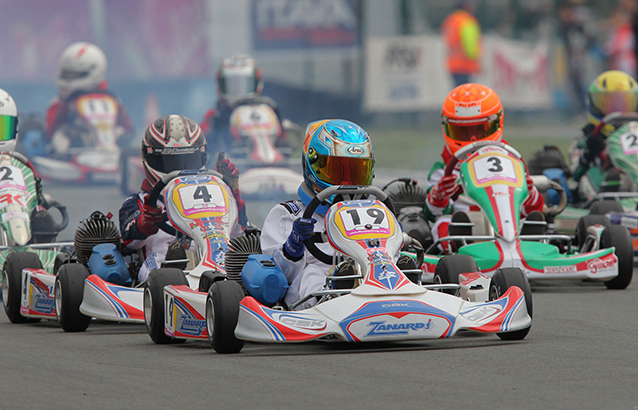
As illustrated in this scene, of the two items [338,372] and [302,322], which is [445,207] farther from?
[338,372]

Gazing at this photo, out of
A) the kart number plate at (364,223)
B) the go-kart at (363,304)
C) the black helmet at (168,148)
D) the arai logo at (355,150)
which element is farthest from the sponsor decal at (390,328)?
the black helmet at (168,148)

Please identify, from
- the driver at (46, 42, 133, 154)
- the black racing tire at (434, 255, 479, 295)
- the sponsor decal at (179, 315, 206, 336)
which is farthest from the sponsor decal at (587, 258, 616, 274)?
the driver at (46, 42, 133, 154)

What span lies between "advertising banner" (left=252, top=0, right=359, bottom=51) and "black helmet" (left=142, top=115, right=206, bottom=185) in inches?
581

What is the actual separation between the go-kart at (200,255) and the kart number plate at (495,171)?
2117mm

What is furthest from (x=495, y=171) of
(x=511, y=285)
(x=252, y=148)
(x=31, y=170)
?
(x=252, y=148)

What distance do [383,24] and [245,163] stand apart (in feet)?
30.1

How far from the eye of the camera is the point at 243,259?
714 centimetres

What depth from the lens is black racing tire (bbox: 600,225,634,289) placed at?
9336 mm

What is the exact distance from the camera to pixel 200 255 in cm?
Answer: 796

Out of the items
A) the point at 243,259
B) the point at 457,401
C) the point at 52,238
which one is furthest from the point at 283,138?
the point at 457,401

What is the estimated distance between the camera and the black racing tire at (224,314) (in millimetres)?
6289

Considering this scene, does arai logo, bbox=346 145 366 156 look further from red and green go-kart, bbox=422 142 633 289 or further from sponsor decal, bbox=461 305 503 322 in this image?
red and green go-kart, bbox=422 142 633 289

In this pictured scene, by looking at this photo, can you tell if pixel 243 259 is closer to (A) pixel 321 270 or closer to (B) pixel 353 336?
(A) pixel 321 270

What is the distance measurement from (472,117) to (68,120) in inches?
405
